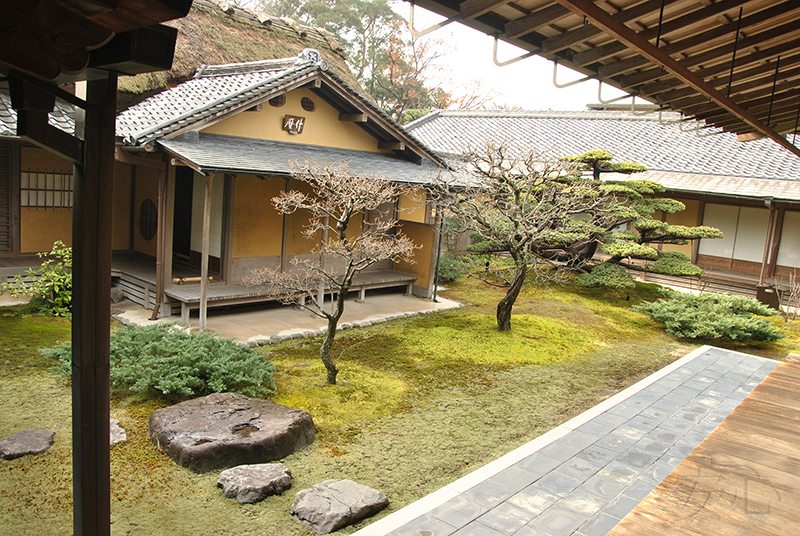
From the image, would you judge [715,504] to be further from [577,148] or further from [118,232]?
[577,148]

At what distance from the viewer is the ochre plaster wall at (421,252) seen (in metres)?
13.1

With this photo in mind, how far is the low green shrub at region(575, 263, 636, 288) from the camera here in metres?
14.1

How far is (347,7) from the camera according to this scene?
31.7 meters

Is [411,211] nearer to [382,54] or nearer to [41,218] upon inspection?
[41,218]

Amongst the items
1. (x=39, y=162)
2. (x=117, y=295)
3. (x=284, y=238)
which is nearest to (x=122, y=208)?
(x=39, y=162)

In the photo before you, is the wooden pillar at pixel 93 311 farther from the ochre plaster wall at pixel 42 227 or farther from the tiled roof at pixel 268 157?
the ochre plaster wall at pixel 42 227

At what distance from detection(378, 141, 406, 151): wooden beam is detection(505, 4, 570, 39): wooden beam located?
9.42m

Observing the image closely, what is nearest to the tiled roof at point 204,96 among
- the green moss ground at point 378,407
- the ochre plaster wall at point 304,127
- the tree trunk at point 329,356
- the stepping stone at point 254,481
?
the ochre plaster wall at point 304,127

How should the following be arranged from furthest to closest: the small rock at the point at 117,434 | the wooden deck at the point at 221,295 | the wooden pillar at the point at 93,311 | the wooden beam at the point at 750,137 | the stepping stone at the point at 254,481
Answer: the wooden deck at the point at 221,295
the wooden beam at the point at 750,137
the small rock at the point at 117,434
the stepping stone at the point at 254,481
the wooden pillar at the point at 93,311

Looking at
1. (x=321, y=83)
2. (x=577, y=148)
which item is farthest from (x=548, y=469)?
(x=577, y=148)

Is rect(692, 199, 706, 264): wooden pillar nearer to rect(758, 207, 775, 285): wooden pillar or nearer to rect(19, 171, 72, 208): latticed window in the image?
rect(758, 207, 775, 285): wooden pillar

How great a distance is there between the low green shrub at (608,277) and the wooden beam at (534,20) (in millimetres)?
11373

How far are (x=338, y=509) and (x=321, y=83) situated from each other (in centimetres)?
892

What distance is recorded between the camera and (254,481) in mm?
4648
